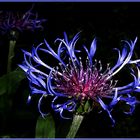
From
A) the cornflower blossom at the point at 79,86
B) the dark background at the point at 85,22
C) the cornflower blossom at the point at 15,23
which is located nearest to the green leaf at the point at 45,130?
the cornflower blossom at the point at 79,86

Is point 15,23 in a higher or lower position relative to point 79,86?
higher

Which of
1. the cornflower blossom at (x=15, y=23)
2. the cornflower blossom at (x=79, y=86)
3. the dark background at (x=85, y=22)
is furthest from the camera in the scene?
the dark background at (x=85, y=22)

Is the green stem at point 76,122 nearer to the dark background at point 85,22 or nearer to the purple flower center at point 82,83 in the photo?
the purple flower center at point 82,83

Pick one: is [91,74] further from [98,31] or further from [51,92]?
[98,31]

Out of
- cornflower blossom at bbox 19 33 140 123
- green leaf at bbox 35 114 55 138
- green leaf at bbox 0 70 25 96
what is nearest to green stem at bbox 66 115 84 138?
cornflower blossom at bbox 19 33 140 123

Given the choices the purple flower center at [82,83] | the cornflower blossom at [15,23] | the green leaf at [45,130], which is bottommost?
the green leaf at [45,130]

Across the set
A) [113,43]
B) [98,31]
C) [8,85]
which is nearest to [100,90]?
[8,85]

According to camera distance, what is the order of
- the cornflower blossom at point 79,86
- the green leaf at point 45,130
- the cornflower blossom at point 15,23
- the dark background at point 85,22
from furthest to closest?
the dark background at point 85,22 < the cornflower blossom at point 15,23 < the green leaf at point 45,130 < the cornflower blossom at point 79,86

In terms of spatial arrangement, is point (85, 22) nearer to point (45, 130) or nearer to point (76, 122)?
point (45, 130)

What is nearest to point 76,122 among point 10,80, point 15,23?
point 10,80
